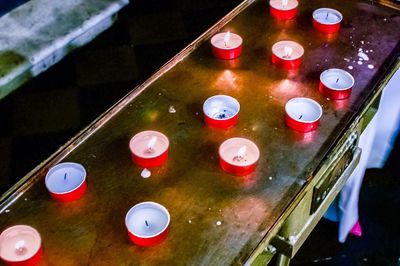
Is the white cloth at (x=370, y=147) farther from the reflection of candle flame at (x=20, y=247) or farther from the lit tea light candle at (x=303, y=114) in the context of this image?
the reflection of candle flame at (x=20, y=247)

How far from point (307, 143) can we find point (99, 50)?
2568mm

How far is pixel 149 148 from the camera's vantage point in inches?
69.9

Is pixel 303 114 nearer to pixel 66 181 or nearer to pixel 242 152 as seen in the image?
pixel 242 152

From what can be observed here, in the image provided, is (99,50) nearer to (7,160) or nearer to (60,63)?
(60,63)

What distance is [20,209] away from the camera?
5.31 feet

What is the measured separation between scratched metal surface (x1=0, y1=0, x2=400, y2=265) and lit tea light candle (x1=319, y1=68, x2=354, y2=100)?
0.11 feet

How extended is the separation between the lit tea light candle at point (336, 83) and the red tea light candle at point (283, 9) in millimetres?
473

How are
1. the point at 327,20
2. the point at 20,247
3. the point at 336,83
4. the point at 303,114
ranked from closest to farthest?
the point at 20,247 < the point at 303,114 < the point at 336,83 < the point at 327,20

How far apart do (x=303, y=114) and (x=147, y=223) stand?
0.76 metres

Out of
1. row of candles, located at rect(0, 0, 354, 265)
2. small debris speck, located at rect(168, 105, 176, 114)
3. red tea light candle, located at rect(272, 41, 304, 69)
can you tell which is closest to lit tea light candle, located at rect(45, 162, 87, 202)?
row of candles, located at rect(0, 0, 354, 265)

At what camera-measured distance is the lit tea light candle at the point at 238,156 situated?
169cm

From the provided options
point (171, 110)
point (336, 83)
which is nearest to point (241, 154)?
point (171, 110)

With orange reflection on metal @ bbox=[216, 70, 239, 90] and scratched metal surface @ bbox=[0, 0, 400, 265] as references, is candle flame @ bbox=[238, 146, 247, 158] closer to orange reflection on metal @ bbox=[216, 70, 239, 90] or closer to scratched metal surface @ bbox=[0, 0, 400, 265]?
scratched metal surface @ bbox=[0, 0, 400, 265]

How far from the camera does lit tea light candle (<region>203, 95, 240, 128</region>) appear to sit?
73.2 inches
